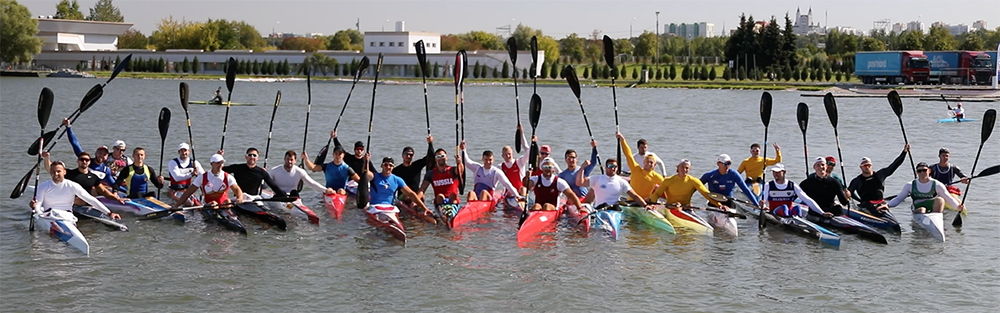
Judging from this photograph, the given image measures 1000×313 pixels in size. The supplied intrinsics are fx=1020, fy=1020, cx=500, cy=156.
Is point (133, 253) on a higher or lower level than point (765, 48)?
lower

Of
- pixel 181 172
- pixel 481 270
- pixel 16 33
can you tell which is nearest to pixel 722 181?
pixel 481 270

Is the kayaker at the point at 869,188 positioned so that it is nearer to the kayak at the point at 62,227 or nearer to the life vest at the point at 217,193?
the life vest at the point at 217,193

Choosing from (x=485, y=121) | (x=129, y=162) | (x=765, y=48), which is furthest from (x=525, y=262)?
(x=765, y=48)

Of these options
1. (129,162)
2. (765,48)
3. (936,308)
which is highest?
(765,48)

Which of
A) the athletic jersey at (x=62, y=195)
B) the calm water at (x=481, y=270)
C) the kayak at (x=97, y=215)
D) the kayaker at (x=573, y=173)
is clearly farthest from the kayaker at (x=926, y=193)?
the athletic jersey at (x=62, y=195)

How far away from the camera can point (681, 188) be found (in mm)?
16453

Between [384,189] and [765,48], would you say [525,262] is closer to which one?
[384,189]

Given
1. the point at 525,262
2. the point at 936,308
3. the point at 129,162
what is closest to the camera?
the point at 936,308

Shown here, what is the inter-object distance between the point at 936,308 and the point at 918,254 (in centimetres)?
290

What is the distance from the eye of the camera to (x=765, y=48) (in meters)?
92.8

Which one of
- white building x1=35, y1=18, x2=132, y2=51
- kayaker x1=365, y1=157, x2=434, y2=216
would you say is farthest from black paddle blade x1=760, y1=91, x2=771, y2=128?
white building x1=35, y1=18, x2=132, y2=51

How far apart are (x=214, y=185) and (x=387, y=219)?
2856mm

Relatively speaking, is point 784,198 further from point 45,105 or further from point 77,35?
point 77,35

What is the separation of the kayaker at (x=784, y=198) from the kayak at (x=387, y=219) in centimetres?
569
